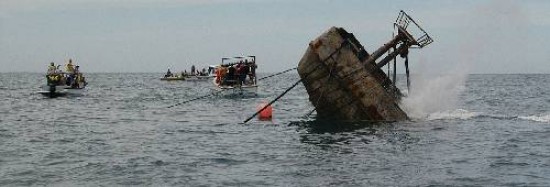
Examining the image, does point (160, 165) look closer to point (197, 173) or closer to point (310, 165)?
point (197, 173)

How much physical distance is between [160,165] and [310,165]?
3.86 meters

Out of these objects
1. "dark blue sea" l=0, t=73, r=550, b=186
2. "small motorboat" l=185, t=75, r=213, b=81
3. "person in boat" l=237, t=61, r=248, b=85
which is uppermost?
"person in boat" l=237, t=61, r=248, b=85

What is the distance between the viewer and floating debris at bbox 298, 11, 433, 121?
25.1 metres

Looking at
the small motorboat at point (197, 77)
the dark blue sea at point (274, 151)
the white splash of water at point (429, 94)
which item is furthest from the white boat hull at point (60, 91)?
the small motorboat at point (197, 77)

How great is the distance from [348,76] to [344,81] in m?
0.26

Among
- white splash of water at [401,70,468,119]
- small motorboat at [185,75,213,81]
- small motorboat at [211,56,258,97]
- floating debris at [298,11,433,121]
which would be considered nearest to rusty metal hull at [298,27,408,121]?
floating debris at [298,11,433,121]

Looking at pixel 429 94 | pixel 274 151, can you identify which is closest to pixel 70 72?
pixel 429 94

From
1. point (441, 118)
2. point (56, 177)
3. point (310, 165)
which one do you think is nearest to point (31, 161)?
point (56, 177)

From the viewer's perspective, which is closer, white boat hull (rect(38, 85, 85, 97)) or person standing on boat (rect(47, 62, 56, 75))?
person standing on boat (rect(47, 62, 56, 75))

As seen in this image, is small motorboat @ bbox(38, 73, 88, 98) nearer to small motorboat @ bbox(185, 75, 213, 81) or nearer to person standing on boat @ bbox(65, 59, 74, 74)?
person standing on boat @ bbox(65, 59, 74, 74)

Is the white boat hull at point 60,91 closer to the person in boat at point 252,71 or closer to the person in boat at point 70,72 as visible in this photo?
the person in boat at point 70,72

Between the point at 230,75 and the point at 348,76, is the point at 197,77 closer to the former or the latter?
the point at 230,75

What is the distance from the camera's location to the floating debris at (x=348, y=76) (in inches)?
987

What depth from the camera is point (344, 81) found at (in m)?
25.3
